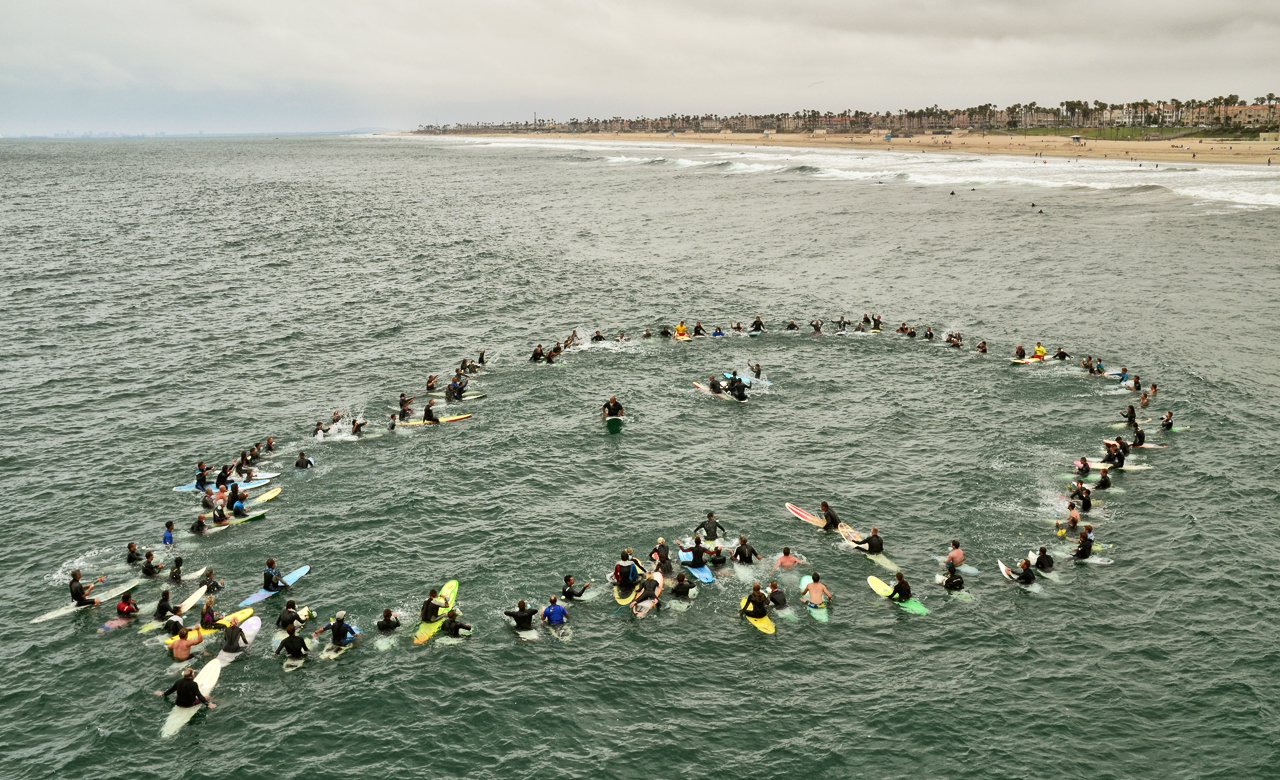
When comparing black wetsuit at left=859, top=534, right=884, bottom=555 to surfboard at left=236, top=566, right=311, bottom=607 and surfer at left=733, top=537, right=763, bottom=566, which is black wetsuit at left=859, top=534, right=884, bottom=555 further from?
surfboard at left=236, top=566, right=311, bottom=607

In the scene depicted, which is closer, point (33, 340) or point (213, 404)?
point (213, 404)

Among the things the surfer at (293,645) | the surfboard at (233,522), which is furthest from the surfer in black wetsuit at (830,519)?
the surfboard at (233,522)

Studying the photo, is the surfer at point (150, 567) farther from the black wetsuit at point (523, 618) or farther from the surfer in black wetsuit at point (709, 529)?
the surfer in black wetsuit at point (709, 529)

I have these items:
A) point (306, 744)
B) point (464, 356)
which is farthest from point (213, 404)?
point (306, 744)

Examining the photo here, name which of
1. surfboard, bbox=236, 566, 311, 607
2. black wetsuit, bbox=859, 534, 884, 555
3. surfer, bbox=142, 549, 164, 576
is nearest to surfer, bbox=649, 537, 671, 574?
black wetsuit, bbox=859, 534, 884, 555

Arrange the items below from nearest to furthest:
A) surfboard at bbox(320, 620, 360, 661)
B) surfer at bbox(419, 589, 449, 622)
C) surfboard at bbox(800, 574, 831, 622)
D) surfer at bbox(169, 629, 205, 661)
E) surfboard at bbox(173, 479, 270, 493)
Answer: surfer at bbox(169, 629, 205, 661), surfboard at bbox(320, 620, 360, 661), surfer at bbox(419, 589, 449, 622), surfboard at bbox(800, 574, 831, 622), surfboard at bbox(173, 479, 270, 493)

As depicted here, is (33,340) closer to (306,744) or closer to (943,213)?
(306,744)

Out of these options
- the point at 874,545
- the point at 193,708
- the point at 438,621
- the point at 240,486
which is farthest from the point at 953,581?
the point at 240,486
